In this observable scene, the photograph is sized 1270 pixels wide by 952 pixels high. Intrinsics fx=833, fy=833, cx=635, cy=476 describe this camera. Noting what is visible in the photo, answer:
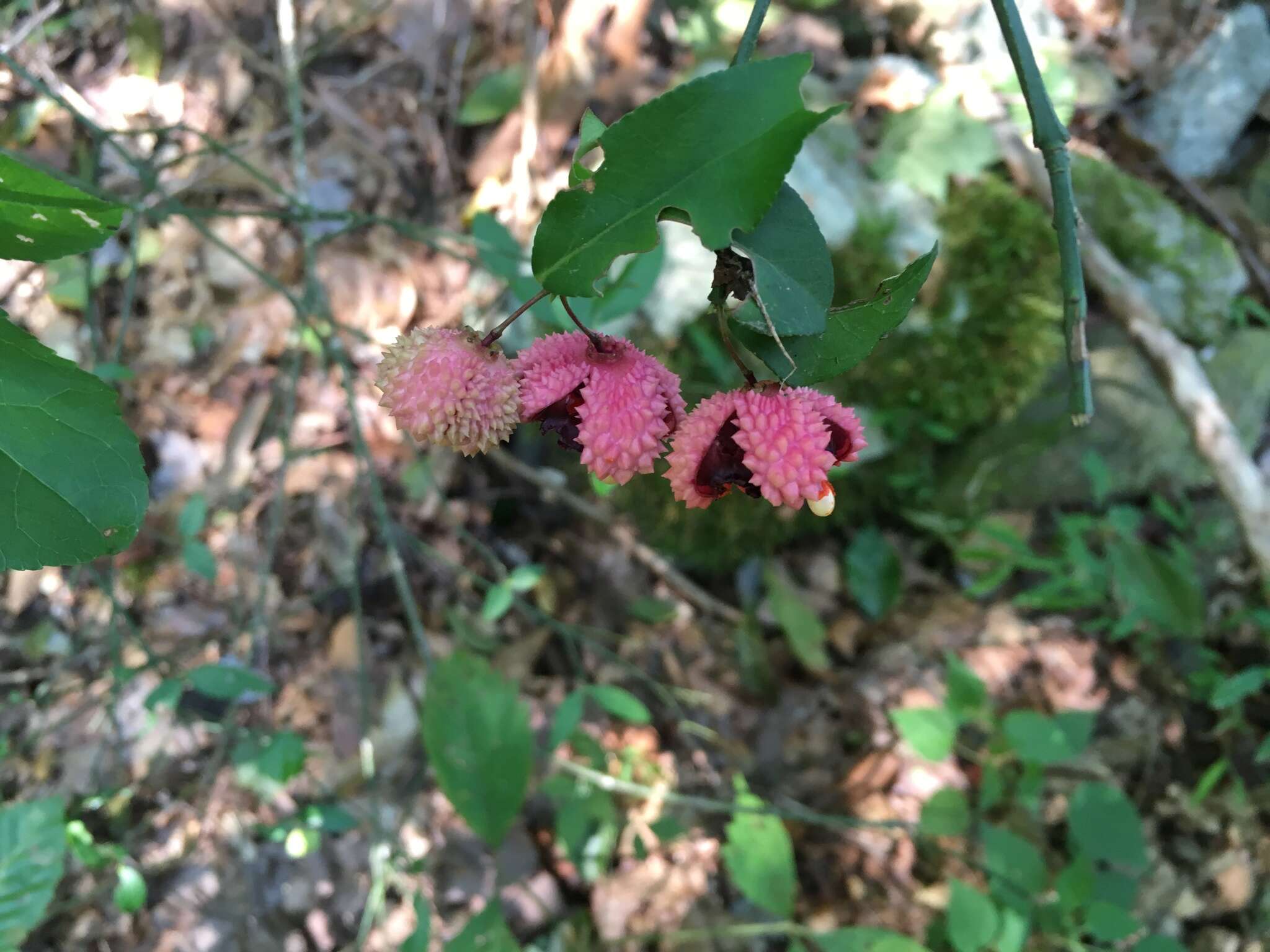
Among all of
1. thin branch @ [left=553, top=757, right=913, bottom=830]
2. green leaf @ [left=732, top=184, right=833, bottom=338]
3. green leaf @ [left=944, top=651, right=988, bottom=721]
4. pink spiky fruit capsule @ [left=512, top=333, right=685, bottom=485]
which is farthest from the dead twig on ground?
green leaf @ [left=732, top=184, right=833, bottom=338]

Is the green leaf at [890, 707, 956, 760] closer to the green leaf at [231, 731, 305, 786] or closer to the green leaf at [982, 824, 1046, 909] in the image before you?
the green leaf at [982, 824, 1046, 909]

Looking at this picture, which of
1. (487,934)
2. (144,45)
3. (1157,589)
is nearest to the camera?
(487,934)

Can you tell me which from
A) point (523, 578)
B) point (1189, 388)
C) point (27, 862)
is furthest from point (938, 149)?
point (27, 862)

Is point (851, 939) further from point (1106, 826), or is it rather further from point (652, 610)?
point (652, 610)

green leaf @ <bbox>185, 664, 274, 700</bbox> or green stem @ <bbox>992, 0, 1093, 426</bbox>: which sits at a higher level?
green stem @ <bbox>992, 0, 1093, 426</bbox>

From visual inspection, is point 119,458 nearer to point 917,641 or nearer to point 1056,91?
point 917,641

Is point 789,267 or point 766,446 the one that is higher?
point 789,267
